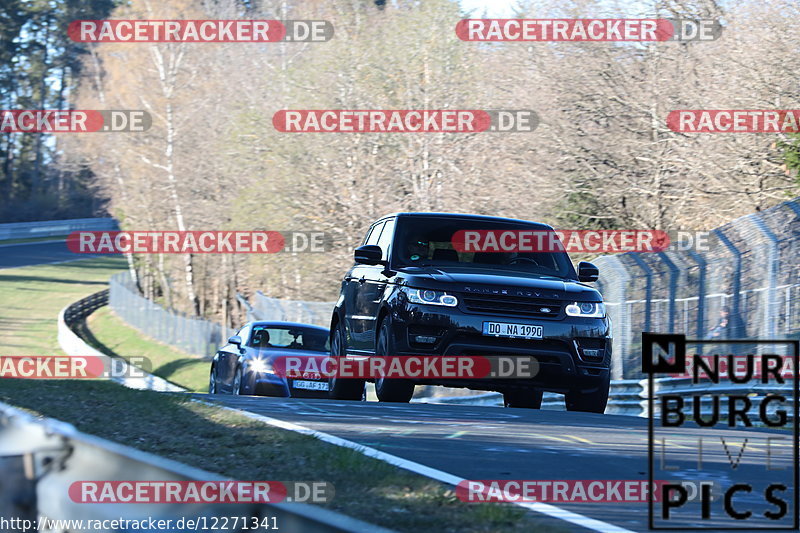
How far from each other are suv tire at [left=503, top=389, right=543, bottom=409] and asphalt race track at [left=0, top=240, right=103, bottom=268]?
214ft

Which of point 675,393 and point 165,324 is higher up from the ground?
point 675,393

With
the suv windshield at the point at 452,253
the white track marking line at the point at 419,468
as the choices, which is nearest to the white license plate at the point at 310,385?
the suv windshield at the point at 452,253

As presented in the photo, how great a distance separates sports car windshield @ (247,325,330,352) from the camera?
701 inches

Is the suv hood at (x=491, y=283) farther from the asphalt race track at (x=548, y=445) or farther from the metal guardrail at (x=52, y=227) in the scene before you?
the metal guardrail at (x=52, y=227)

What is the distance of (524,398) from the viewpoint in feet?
46.8

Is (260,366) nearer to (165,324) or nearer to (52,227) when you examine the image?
(165,324)

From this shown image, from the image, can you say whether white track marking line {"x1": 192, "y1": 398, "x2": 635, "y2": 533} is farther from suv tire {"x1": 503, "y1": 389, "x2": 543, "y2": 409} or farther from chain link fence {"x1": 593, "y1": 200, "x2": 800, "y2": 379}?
chain link fence {"x1": 593, "y1": 200, "x2": 800, "y2": 379}

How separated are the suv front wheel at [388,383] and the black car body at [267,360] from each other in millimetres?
4959

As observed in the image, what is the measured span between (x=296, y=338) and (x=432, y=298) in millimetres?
7520

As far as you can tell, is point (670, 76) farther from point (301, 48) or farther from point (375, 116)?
point (301, 48)

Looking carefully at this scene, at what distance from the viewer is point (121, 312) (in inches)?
2346

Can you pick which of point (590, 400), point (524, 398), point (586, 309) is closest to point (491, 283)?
point (586, 309)

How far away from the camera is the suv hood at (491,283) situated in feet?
36.5

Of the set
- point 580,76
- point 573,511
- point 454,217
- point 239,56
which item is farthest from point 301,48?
point 573,511
